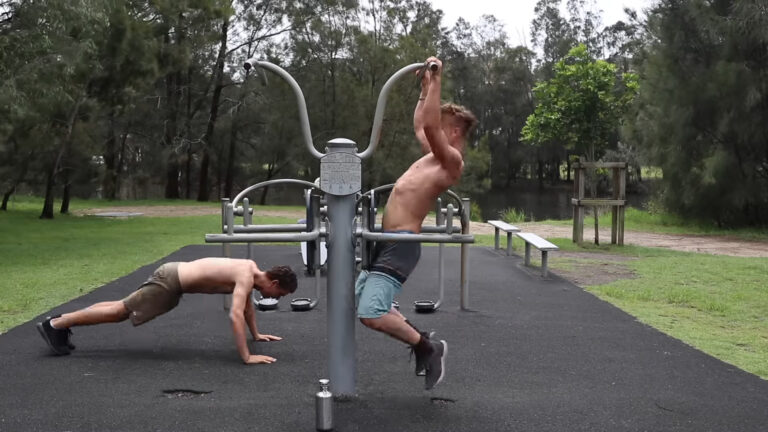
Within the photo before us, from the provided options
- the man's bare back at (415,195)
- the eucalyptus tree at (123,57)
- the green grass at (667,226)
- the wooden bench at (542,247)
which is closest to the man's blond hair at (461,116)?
the man's bare back at (415,195)

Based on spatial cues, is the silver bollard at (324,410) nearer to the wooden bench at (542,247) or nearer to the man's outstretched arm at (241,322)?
the man's outstretched arm at (241,322)

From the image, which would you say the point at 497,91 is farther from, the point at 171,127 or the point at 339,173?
the point at 339,173

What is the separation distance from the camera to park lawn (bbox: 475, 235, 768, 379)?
520cm

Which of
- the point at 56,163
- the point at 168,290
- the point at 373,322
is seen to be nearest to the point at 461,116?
the point at 373,322

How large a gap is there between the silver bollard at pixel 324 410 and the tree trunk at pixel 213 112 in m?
24.8

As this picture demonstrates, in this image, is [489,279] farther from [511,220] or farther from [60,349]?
[511,220]

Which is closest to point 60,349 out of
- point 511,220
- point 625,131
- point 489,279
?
point 489,279

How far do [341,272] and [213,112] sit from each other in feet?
82.5

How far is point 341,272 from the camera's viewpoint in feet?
11.3

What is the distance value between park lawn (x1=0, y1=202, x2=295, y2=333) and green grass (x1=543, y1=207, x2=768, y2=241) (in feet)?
26.7

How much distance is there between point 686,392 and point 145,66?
41.7ft

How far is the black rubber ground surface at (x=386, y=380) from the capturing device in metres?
3.30

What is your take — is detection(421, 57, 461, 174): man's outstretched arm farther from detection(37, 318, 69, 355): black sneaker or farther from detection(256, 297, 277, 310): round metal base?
detection(256, 297, 277, 310): round metal base

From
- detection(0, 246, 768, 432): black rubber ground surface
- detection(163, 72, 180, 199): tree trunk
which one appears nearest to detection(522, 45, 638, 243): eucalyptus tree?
detection(0, 246, 768, 432): black rubber ground surface
